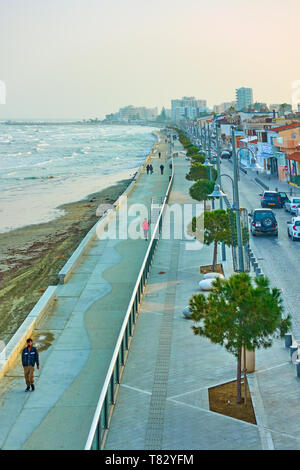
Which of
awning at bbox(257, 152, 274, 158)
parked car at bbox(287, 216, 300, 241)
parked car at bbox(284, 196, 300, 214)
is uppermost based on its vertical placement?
→ awning at bbox(257, 152, 274, 158)

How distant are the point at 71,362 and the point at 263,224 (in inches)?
709

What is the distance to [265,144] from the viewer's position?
216ft

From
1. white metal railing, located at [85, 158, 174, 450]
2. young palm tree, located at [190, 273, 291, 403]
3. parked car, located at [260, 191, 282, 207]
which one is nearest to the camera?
white metal railing, located at [85, 158, 174, 450]

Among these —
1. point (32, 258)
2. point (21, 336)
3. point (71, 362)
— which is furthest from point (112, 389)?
point (32, 258)

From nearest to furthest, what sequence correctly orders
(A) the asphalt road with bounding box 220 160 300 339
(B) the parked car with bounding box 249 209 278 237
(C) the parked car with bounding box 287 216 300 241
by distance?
1. (A) the asphalt road with bounding box 220 160 300 339
2. (C) the parked car with bounding box 287 216 300 241
3. (B) the parked car with bounding box 249 209 278 237

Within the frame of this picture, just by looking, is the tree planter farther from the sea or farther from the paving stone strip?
the sea

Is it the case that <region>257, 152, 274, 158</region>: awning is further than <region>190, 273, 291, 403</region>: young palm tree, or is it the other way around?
<region>257, 152, 274, 158</region>: awning

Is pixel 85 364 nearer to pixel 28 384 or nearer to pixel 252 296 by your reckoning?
pixel 28 384

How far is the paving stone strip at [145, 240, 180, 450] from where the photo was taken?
10539 millimetres

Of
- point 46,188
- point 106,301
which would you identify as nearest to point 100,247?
point 106,301

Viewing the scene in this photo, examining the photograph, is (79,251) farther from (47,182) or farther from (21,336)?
(47,182)

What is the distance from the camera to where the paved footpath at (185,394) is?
1046 cm

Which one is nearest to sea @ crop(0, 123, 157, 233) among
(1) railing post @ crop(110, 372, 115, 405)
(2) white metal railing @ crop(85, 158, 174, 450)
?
(2) white metal railing @ crop(85, 158, 174, 450)
